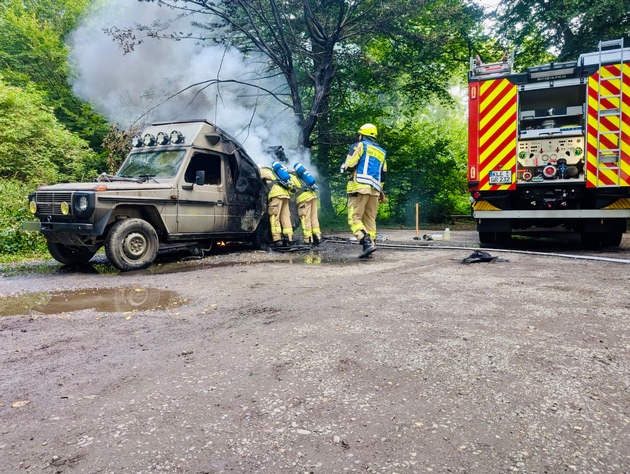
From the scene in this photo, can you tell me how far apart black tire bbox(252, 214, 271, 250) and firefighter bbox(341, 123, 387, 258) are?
82.3 inches

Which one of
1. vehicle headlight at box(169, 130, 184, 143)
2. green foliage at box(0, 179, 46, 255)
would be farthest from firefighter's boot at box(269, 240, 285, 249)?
green foliage at box(0, 179, 46, 255)

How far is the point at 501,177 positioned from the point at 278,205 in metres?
4.10

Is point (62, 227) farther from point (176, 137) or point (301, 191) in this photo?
point (301, 191)

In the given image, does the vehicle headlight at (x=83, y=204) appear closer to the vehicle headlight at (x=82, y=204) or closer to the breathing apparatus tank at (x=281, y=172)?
the vehicle headlight at (x=82, y=204)

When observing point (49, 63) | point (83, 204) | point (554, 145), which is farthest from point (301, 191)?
point (49, 63)

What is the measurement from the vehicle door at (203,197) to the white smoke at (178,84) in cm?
332

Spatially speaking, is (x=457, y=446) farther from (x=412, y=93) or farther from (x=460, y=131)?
(x=460, y=131)

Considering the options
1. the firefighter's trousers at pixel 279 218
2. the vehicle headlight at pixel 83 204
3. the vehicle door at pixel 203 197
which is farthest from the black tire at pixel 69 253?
the firefighter's trousers at pixel 279 218

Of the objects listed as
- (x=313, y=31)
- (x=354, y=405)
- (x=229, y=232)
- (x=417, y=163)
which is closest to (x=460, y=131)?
(x=417, y=163)

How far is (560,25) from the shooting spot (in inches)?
538

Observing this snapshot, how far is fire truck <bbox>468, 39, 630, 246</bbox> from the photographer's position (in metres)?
7.36

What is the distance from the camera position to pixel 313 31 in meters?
11.9

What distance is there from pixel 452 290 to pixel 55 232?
5.39 m

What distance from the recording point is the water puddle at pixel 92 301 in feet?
13.6
